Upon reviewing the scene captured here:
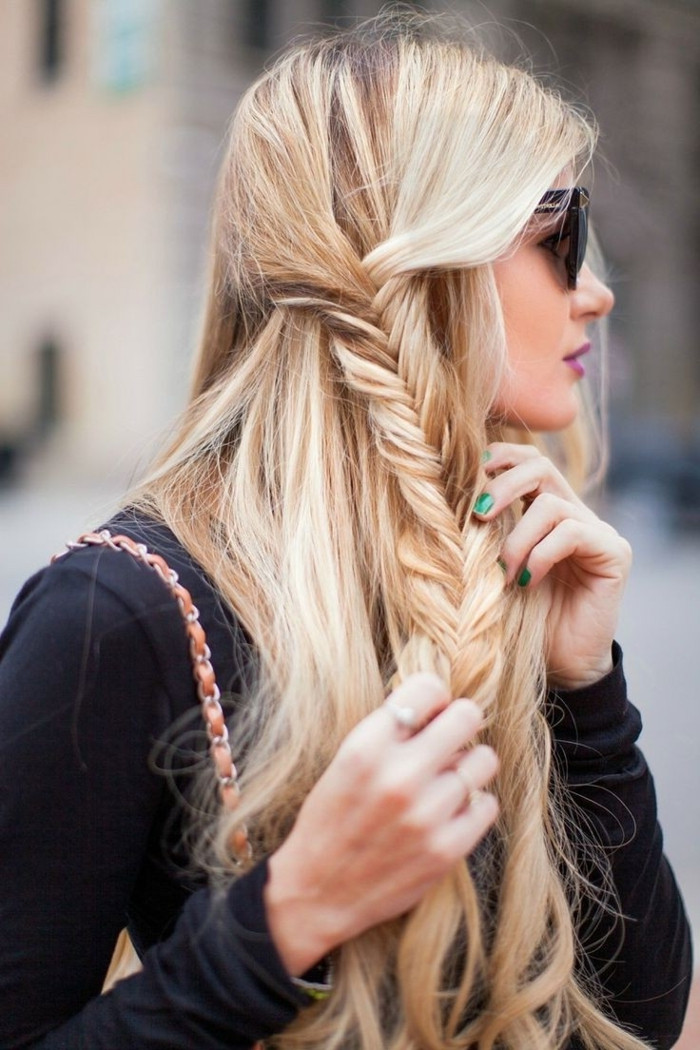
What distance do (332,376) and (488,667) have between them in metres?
0.46

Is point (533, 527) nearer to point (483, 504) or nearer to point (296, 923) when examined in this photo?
point (483, 504)

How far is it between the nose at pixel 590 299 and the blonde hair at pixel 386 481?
248 millimetres

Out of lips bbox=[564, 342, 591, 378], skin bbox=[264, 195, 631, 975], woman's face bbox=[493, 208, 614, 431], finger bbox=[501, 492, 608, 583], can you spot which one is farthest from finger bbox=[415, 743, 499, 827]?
lips bbox=[564, 342, 591, 378]

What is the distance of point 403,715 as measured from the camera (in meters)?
1.16

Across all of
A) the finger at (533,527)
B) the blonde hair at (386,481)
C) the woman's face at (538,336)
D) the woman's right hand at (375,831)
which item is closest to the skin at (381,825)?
the woman's right hand at (375,831)

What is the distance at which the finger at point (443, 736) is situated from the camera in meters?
1.15

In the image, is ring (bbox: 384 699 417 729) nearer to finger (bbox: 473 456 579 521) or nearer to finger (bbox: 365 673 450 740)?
A: finger (bbox: 365 673 450 740)

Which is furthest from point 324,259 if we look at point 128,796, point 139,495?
point 128,796

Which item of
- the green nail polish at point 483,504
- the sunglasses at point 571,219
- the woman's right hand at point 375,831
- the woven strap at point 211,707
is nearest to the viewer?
the woman's right hand at point 375,831

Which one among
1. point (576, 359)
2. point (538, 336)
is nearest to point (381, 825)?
point (538, 336)

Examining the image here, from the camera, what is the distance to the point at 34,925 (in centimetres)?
121

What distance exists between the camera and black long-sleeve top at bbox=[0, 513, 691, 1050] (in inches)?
45.9

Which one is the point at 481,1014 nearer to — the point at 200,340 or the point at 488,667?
the point at 488,667

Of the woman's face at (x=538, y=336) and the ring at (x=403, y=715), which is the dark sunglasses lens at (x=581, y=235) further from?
the ring at (x=403, y=715)
